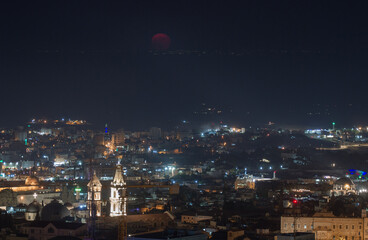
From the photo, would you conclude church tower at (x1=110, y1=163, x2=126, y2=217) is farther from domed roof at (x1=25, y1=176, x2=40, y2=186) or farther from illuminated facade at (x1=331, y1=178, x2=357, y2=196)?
domed roof at (x1=25, y1=176, x2=40, y2=186)

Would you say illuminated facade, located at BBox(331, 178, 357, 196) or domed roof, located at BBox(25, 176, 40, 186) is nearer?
illuminated facade, located at BBox(331, 178, 357, 196)

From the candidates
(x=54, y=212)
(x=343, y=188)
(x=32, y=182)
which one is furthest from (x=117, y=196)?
(x=32, y=182)

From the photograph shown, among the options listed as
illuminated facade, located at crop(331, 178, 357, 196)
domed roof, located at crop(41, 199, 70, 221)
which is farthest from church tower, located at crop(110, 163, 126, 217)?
illuminated facade, located at crop(331, 178, 357, 196)

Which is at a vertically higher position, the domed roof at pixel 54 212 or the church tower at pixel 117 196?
the church tower at pixel 117 196

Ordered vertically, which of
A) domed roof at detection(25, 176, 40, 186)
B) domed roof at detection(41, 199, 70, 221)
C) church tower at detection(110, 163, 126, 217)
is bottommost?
domed roof at detection(41, 199, 70, 221)

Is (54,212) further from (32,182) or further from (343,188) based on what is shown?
(343,188)

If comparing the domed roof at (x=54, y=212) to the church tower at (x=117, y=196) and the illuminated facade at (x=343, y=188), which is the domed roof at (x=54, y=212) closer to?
the church tower at (x=117, y=196)

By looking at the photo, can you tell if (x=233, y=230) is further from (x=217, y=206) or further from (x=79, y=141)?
(x=79, y=141)

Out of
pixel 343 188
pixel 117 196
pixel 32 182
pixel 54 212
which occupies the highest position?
pixel 32 182

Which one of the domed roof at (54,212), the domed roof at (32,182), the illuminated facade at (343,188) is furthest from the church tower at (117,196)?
the domed roof at (32,182)
